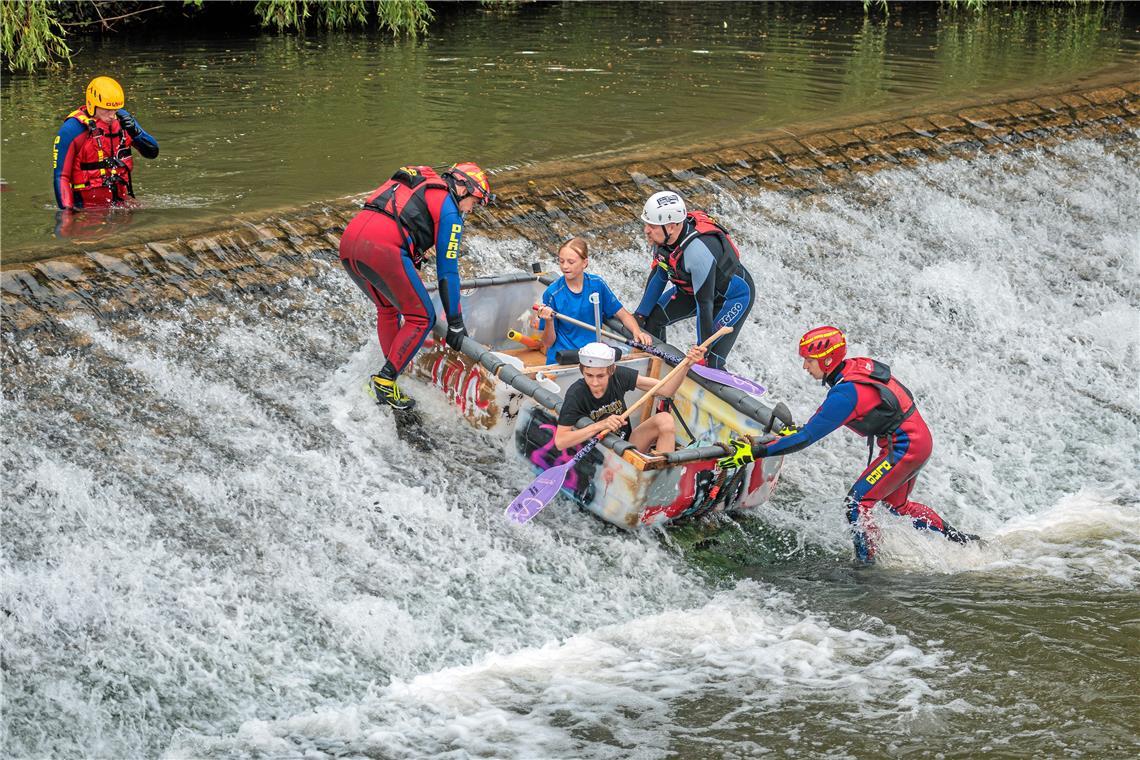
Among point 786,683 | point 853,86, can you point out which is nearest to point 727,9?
point 853,86

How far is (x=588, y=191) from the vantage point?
39.1 ft

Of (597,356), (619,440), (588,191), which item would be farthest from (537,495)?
(588,191)

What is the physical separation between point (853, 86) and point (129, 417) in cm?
1235

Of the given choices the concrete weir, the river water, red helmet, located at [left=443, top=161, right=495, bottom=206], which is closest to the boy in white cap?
red helmet, located at [left=443, top=161, right=495, bottom=206]

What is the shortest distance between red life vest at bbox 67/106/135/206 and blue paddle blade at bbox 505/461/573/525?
201 inches

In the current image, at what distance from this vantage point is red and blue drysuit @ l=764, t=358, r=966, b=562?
7.32 m

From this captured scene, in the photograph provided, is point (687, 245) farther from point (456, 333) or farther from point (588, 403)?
point (456, 333)

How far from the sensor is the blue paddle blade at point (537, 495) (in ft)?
24.8

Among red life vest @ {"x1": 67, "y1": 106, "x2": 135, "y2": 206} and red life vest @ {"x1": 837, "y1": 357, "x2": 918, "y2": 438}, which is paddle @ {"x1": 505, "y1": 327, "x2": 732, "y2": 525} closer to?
red life vest @ {"x1": 837, "y1": 357, "x2": 918, "y2": 438}

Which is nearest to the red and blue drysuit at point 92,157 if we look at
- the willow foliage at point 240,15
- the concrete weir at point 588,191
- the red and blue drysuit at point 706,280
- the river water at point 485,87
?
the river water at point 485,87

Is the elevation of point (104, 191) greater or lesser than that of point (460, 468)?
greater

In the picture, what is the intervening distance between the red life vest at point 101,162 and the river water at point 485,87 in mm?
309

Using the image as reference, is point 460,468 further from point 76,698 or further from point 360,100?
point 360,100

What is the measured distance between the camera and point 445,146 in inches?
537
